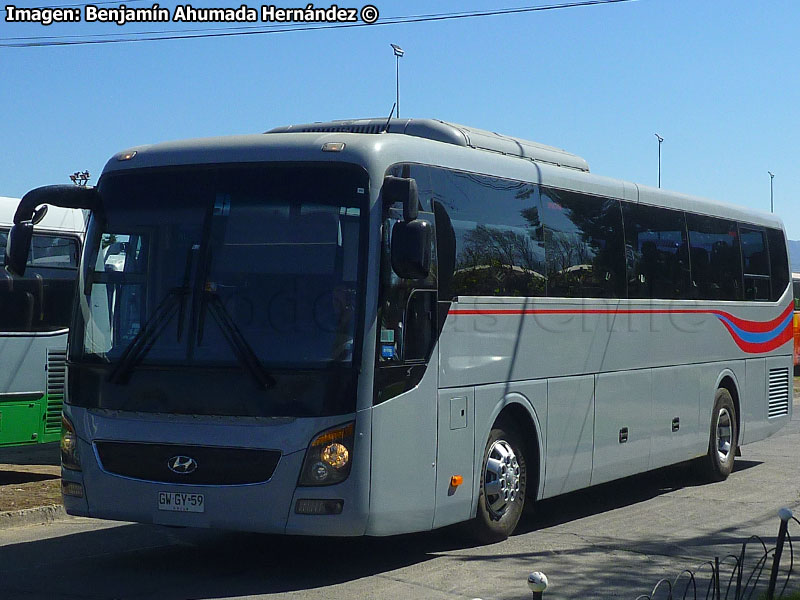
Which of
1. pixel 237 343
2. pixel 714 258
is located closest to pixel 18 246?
pixel 237 343

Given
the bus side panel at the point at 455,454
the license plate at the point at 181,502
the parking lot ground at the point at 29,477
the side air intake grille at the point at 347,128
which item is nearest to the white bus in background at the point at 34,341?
the parking lot ground at the point at 29,477

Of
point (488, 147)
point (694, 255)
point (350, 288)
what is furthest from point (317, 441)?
point (694, 255)

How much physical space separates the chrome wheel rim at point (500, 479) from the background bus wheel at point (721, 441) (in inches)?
193

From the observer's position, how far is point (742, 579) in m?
8.77

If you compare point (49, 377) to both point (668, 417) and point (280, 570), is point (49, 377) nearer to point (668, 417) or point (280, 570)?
point (280, 570)

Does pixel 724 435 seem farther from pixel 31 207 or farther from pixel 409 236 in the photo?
pixel 31 207

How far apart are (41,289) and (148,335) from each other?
580cm

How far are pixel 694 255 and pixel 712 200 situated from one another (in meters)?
1.27

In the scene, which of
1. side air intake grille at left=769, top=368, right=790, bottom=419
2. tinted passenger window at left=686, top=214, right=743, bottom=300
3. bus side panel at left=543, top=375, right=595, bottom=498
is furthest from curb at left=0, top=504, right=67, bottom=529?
side air intake grille at left=769, top=368, right=790, bottom=419

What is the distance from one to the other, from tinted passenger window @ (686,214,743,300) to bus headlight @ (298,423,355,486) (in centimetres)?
689

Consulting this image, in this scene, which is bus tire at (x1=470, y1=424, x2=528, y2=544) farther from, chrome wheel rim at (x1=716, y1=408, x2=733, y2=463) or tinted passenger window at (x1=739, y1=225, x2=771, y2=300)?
tinted passenger window at (x1=739, y1=225, x2=771, y2=300)

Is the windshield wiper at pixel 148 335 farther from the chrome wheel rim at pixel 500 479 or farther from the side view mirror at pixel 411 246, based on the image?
the chrome wheel rim at pixel 500 479

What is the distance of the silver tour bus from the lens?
27.6ft

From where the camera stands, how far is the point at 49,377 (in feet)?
46.0
